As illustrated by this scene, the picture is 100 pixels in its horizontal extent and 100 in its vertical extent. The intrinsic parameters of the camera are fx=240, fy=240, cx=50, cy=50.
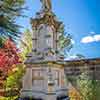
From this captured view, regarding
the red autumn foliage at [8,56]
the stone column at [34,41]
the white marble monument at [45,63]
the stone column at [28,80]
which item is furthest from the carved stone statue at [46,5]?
the red autumn foliage at [8,56]

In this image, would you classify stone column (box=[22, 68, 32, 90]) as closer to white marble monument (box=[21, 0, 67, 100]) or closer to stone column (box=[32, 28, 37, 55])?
white marble monument (box=[21, 0, 67, 100])

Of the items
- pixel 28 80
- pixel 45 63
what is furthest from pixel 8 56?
pixel 45 63

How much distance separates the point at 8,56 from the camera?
13.2 m

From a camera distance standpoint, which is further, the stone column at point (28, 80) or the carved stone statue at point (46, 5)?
the carved stone statue at point (46, 5)

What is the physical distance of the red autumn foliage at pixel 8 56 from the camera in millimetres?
12369

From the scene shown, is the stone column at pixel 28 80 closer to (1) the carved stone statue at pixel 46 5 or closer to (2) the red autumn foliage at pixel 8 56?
(1) the carved stone statue at pixel 46 5

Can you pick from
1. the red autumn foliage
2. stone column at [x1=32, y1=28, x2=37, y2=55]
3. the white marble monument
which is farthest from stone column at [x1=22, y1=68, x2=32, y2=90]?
the red autumn foliage

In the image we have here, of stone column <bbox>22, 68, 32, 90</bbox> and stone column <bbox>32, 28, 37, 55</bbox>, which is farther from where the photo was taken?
stone column <bbox>32, 28, 37, 55</bbox>

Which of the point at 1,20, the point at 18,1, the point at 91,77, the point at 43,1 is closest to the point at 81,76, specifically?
the point at 91,77

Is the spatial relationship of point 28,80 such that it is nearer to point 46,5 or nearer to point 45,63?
point 45,63

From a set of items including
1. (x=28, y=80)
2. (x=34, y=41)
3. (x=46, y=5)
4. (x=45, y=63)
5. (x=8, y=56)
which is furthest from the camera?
(x=8, y=56)

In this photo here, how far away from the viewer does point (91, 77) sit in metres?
6.77

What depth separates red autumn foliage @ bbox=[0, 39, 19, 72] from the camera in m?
12.4

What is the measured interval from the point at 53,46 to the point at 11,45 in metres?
7.81
